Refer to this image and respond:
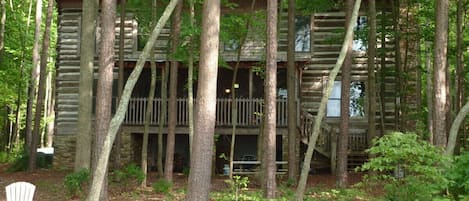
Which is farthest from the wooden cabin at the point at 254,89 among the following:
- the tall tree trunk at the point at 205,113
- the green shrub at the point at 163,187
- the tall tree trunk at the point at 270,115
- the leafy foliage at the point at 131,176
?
the tall tree trunk at the point at 205,113

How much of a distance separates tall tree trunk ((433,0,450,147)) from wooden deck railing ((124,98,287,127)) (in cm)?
883

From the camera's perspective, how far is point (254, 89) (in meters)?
23.7

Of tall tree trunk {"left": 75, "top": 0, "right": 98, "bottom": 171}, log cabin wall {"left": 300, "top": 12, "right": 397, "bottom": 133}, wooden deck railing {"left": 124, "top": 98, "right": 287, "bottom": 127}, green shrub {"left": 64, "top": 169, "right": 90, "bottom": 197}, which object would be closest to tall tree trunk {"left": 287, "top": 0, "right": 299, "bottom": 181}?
wooden deck railing {"left": 124, "top": 98, "right": 287, "bottom": 127}

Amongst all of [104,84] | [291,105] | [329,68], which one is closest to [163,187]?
[104,84]

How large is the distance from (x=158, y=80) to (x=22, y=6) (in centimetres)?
1384

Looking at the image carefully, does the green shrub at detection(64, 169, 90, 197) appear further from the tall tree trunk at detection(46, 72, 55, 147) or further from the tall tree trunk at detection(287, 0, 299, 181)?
the tall tree trunk at detection(46, 72, 55, 147)

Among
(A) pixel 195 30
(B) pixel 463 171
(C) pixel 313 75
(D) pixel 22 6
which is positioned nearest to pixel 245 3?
(C) pixel 313 75

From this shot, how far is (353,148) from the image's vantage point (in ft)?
69.5

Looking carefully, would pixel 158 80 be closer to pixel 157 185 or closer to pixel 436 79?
pixel 157 185

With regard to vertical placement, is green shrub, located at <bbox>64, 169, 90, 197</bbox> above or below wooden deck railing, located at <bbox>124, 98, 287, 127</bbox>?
below

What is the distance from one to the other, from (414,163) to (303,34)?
1363 cm

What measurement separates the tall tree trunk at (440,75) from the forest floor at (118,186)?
14.7 feet

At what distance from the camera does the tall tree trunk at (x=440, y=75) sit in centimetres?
1184

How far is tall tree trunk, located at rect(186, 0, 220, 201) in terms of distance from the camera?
1039 cm
